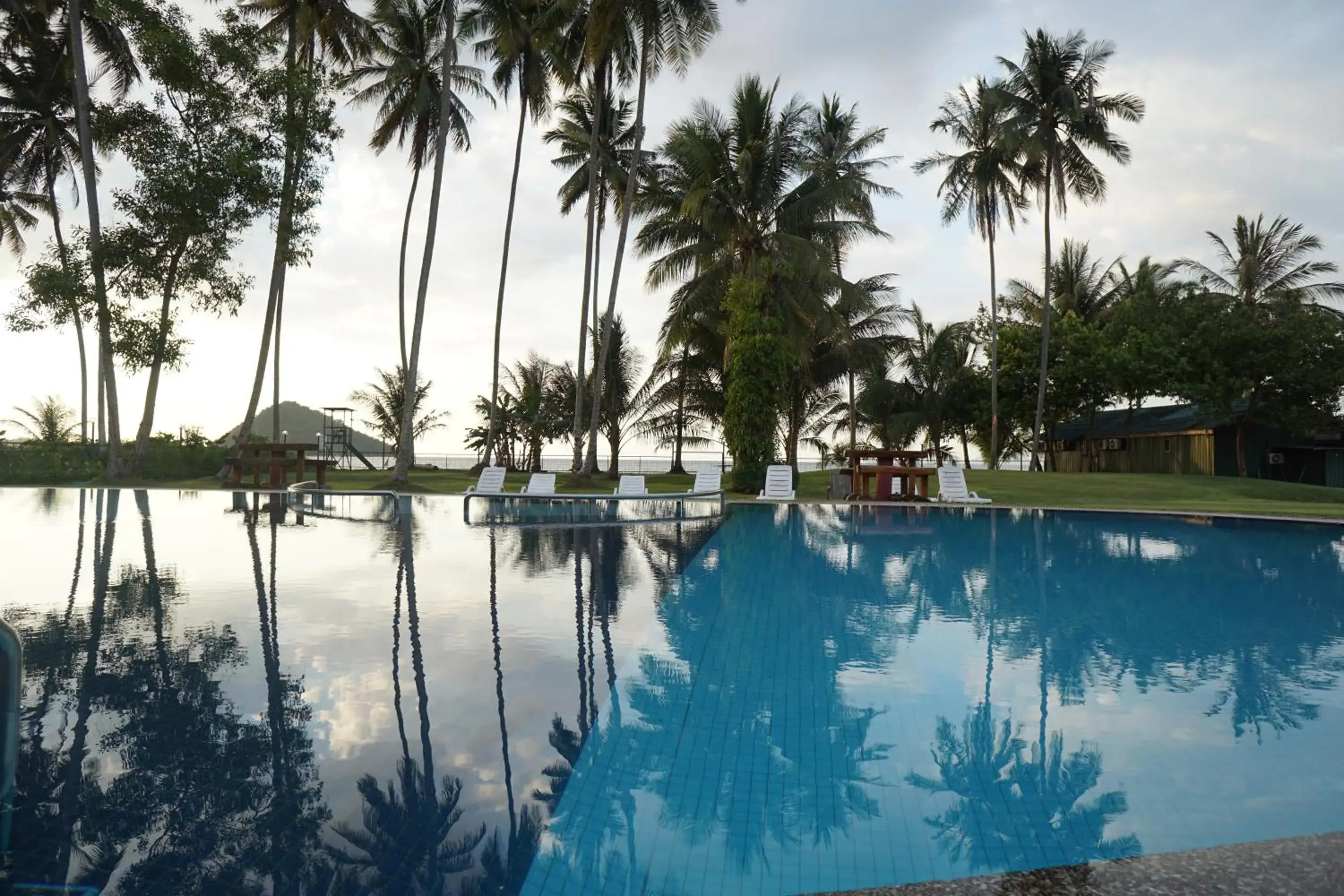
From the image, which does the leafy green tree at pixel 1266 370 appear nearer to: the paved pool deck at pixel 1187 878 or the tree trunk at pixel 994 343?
the tree trunk at pixel 994 343

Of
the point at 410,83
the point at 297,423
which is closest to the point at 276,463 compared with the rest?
the point at 410,83

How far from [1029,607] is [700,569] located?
330cm

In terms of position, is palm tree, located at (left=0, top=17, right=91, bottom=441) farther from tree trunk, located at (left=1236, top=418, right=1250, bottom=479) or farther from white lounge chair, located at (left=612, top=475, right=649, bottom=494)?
tree trunk, located at (left=1236, top=418, right=1250, bottom=479)

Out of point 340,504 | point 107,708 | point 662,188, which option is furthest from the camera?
point 662,188

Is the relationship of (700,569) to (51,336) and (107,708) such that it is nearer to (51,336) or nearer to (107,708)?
(107,708)

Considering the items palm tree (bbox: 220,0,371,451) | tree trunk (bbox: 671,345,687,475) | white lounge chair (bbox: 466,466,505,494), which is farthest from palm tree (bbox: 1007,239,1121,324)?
palm tree (bbox: 220,0,371,451)

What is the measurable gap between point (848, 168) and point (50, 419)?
3326cm

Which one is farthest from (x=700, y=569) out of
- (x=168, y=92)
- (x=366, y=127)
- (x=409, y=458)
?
(x=366, y=127)

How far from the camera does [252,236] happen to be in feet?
74.6

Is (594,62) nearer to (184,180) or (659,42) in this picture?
(659,42)

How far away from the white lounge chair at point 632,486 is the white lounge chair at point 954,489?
651 cm

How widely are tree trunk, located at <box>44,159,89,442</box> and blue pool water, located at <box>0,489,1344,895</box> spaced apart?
22759mm

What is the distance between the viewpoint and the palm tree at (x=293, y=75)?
22359mm

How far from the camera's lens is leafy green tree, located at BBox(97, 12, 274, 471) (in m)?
21.5
